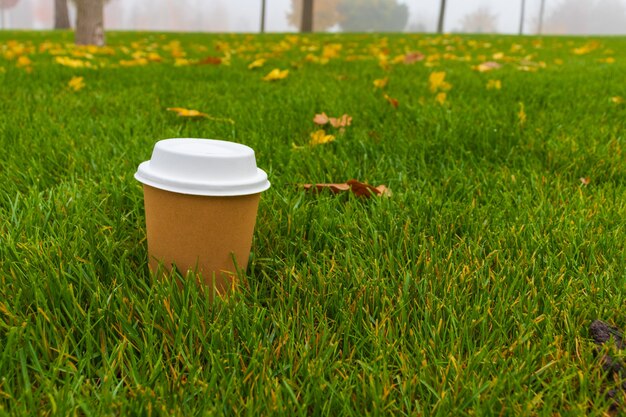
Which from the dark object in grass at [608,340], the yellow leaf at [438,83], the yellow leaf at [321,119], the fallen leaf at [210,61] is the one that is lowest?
the dark object in grass at [608,340]

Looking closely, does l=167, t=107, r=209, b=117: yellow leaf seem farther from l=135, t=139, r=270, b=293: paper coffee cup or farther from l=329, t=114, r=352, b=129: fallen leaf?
l=135, t=139, r=270, b=293: paper coffee cup

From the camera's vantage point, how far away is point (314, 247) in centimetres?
146

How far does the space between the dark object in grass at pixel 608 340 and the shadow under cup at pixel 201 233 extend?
704mm

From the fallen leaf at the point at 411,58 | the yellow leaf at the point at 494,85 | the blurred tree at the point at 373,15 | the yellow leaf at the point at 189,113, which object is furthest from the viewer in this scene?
the blurred tree at the point at 373,15

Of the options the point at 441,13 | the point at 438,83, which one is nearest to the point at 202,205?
the point at 438,83

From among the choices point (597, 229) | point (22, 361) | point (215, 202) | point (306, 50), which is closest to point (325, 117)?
point (597, 229)

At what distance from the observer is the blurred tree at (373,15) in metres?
69.4

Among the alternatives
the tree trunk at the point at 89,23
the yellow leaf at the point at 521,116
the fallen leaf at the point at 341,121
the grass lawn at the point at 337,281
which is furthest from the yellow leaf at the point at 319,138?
the tree trunk at the point at 89,23

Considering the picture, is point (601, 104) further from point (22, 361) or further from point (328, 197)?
point (22, 361)

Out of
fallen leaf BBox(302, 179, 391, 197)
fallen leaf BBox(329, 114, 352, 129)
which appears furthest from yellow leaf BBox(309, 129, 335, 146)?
fallen leaf BBox(302, 179, 391, 197)

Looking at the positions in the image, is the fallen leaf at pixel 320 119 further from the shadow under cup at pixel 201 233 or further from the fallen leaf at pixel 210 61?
the fallen leaf at pixel 210 61

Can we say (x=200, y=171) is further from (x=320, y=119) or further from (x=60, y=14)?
(x=60, y=14)

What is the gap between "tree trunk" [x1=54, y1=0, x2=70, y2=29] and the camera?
20669mm

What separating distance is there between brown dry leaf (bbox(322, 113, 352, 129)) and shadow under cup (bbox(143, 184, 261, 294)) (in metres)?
1.51
